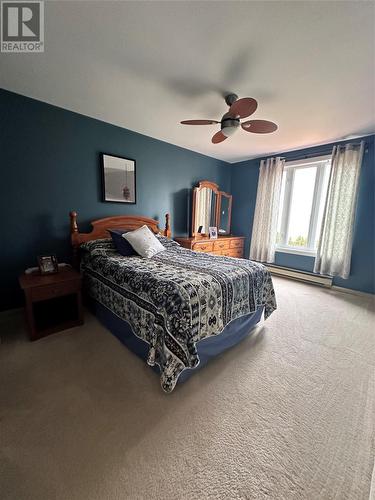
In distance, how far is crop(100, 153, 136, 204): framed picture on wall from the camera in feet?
9.23

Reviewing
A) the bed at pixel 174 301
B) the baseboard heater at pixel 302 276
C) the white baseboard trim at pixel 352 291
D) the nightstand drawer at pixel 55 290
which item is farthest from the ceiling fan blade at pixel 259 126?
the white baseboard trim at pixel 352 291

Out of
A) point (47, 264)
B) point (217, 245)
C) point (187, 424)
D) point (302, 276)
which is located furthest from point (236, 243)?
point (187, 424)

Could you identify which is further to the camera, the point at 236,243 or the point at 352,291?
the point at 236,243

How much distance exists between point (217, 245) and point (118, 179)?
2201 mm

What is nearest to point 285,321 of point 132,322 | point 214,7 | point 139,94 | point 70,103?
point 132,322

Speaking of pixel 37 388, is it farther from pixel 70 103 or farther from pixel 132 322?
pixel 70 103

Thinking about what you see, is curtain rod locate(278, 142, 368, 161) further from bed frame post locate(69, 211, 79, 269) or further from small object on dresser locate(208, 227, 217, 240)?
bed frame post locate(69, 211, 79, 269)

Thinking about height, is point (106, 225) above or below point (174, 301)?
above

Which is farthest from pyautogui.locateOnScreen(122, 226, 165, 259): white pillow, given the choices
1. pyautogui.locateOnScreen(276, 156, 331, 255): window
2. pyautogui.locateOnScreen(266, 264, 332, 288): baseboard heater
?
pyautogui.locateOnScreen(276, 156, 331, 255): window

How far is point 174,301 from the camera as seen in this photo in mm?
1363

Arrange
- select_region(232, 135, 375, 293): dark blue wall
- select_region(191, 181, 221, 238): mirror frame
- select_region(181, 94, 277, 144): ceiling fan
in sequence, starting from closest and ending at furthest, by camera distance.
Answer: select_region(181, 94, 277, 144): ceiling fan
select_region(232, 135, 375, 293): dark blue wall
select_region(191, 181, 221, 238): mirror frame

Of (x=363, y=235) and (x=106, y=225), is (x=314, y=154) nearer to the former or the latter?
(x=363, y=235)

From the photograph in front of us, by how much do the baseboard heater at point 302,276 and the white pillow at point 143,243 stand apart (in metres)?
2.77

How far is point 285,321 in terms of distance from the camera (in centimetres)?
241
